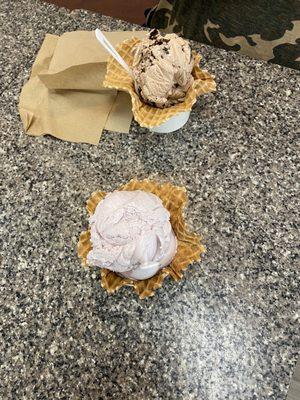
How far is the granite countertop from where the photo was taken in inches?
30.2

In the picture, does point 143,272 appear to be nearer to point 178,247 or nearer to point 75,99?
point 178,247

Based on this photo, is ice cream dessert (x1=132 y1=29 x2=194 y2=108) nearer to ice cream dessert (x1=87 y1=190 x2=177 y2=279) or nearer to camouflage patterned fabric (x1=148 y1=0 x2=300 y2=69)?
ice cream dessert (x1=87 y1=190 x2=177 y2=279)

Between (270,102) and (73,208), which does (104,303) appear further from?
(270,102)

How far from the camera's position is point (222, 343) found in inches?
30.5

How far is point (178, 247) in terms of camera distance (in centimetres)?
80

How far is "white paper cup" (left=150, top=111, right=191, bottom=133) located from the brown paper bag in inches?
3.1

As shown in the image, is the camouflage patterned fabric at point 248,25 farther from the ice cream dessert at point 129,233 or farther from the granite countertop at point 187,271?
the ice cream dessert at point 129,233

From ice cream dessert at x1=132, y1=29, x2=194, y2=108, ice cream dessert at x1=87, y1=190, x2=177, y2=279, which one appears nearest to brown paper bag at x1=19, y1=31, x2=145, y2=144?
ice cream dessert at x1=132, y1=29, x2=194, y2=108

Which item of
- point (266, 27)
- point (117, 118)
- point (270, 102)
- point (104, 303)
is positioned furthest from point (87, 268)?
point (266, 27)

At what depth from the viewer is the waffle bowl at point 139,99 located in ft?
2.90

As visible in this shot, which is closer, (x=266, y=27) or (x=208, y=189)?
(x=208, y=189)

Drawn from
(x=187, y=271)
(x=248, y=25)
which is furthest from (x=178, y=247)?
(x=248, y=25)

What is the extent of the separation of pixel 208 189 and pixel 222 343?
1.00ft

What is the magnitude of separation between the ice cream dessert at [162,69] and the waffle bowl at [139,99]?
1 centimetres
